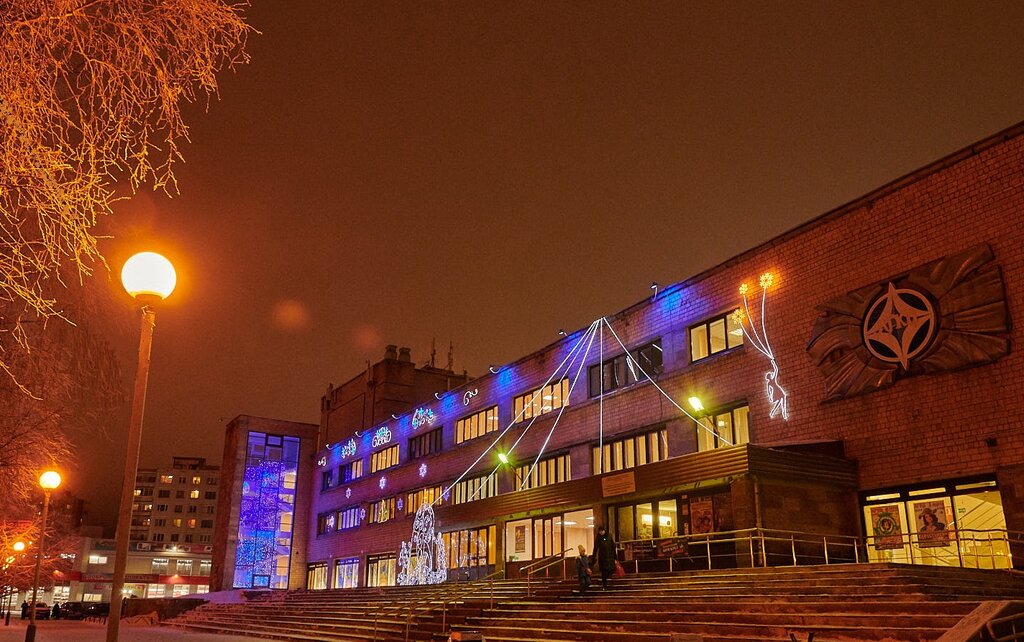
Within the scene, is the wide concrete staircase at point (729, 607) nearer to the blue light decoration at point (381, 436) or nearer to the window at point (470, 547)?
the window at point (470, 547)

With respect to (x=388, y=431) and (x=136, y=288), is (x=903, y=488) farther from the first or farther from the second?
(x=388, y=431)

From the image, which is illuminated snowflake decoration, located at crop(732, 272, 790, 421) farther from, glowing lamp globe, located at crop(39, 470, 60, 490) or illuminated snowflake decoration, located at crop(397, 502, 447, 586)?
illuminated snowflake decoration, located at crop(397, 502, 447, 586)

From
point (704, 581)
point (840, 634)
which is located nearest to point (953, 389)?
point (704, 581)

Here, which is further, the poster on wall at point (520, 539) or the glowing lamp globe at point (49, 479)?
the poster on wall at point (520, 539)

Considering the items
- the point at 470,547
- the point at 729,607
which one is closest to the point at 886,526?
the point at 729,607

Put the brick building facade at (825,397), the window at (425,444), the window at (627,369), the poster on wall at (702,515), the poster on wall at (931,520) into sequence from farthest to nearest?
the window at (425,444), the window at (627,369), the poster on wall at (702,515), the poster on wall at (931,520), the brick building facade at (825,397)

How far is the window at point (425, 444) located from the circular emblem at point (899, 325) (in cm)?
2459

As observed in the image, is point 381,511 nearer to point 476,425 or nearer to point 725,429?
point 476,425

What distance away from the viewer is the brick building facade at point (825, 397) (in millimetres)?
17875

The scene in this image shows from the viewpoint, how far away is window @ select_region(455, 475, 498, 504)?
3506cm

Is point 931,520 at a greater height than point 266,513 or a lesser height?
lesser

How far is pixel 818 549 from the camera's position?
1978 centimetres

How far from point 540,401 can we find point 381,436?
16868 millimetres

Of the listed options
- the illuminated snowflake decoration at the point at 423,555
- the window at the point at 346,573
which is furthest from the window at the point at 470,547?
the window at the point at 346,573
